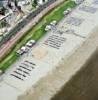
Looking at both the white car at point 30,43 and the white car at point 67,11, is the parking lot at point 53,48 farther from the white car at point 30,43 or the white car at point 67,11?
the white car at point 67,11

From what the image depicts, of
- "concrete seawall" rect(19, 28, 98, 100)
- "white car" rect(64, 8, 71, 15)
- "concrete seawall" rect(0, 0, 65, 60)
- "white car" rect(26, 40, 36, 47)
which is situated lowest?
"concrete seawall" rect(19, 28, 98, 100)

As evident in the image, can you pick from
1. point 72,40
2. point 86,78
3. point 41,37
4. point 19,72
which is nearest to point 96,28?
point 72,40

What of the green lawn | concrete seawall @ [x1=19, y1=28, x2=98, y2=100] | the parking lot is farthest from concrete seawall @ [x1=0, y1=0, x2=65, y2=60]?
concrete seawall @ [x1=19, y1=28, x2=98, y2=100]

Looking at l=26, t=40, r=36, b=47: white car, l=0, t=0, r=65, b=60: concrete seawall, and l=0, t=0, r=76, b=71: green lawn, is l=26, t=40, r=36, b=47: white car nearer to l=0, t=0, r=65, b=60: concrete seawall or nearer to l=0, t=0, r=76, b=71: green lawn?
l=0, t=0, r=76, b=71: green lawn

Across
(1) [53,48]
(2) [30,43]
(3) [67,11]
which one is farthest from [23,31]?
(3) [67,11]

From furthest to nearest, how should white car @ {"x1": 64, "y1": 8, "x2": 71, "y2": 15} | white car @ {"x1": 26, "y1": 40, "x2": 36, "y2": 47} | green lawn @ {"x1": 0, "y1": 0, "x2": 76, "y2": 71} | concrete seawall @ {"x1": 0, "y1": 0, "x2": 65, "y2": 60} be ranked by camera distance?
white car @ {"x1": 64, "y1": 8, "x2": 71, "y2": 15} < white car @ {"x1": 26, "y1": 40, "x2": 36, "y2": 47} < concrete seawall @ {"x1": 0, "y1": 0, "x2": 65, "y2": 60} < green lawn @ {"x1": 0, "y1": 0, "x2": 76, "y2": 71}

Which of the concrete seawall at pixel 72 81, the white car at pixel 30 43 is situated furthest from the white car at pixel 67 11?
the concrete seawall at pixel 72 81
